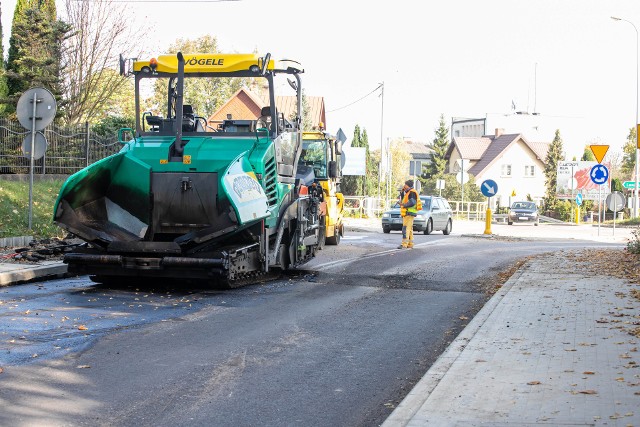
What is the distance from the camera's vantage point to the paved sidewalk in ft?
17.6

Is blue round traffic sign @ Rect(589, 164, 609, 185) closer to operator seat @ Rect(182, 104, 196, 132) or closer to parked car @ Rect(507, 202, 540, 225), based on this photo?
operator seat @ Rect(182, 104, 196, 132)

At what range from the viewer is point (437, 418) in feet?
17.4

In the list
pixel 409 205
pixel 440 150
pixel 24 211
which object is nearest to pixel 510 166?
pixel 440 150

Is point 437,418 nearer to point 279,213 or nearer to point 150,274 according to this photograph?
point 150,274

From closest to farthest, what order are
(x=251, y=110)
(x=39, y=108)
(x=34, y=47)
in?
(x=251, y=110) → (x=39, y=108) → (x=34, y=47)

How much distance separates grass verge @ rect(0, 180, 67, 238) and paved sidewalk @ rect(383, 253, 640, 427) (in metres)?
10.4

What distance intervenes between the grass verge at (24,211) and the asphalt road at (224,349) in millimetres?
4849

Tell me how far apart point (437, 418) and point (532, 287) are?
7272 millimetres

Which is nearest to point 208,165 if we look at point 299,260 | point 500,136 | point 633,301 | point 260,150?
point 260,150

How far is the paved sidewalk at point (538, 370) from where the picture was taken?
5355mm

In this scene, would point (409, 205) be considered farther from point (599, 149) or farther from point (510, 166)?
point (510, 166)

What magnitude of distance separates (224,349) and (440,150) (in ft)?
292

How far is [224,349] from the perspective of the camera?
7711mm

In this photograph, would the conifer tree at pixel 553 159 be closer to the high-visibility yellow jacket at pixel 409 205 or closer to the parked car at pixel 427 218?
the parked car at pixel 427 218
